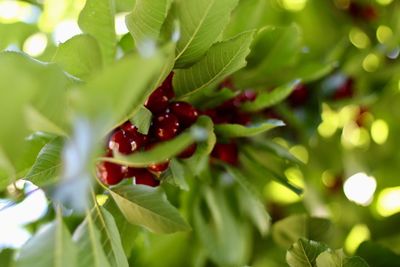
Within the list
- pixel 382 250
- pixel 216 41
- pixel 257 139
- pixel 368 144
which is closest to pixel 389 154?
pixel 368 144

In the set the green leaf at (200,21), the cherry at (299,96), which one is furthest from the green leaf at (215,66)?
the cherry at (299,96)

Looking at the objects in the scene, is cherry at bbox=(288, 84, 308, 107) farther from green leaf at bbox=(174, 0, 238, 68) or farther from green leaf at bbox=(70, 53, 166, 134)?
green leaf at bbox=(70, 53, 166, 134)

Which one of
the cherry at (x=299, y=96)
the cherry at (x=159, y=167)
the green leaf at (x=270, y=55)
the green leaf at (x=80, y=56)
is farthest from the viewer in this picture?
the cherry at (x=299, y=96)

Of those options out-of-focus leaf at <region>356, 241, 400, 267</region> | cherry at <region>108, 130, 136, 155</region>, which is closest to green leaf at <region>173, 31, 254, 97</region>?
cherry at <region>108, 130, 136, 155</region>

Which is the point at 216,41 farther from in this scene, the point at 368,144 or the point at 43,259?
the point at 368,144

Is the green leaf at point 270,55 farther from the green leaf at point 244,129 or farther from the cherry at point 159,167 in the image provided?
the cherry at point 159,167

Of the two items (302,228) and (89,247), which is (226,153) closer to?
(302,228)
